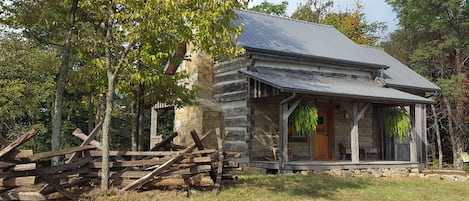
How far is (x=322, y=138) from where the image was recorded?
16.2 m

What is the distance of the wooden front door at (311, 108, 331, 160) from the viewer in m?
15.9

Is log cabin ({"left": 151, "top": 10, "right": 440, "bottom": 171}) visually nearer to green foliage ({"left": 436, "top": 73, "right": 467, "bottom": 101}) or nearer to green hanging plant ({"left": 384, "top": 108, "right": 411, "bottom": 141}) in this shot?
green hanging plant ({"left": 384, "top": 108, "right": 411, "bottom": 141})

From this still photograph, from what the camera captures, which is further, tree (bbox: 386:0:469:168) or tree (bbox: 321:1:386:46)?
tree (bbox: 321:1:386:46)

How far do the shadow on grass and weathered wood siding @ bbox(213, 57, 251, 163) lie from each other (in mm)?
2717

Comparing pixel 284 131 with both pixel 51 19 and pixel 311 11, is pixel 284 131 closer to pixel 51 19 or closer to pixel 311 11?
pixel 51 19

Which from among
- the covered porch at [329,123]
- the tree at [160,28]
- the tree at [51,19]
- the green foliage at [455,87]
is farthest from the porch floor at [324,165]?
the green foliage at [455,87]

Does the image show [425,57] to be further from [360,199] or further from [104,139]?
[104,139]

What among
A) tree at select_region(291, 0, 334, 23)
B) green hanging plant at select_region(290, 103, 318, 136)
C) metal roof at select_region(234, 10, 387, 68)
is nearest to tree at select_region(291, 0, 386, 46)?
tree at select_region(291, 0, 334, 23)

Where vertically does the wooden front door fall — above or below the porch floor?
above

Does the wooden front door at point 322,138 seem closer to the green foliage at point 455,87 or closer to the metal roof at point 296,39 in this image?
the metal roof at point 296,39

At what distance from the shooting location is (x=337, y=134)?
16141 mm

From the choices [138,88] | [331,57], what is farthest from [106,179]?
[331,57]

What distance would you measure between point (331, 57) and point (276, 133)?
3.54 metres

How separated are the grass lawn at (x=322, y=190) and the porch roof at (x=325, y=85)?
2503 millimetres
